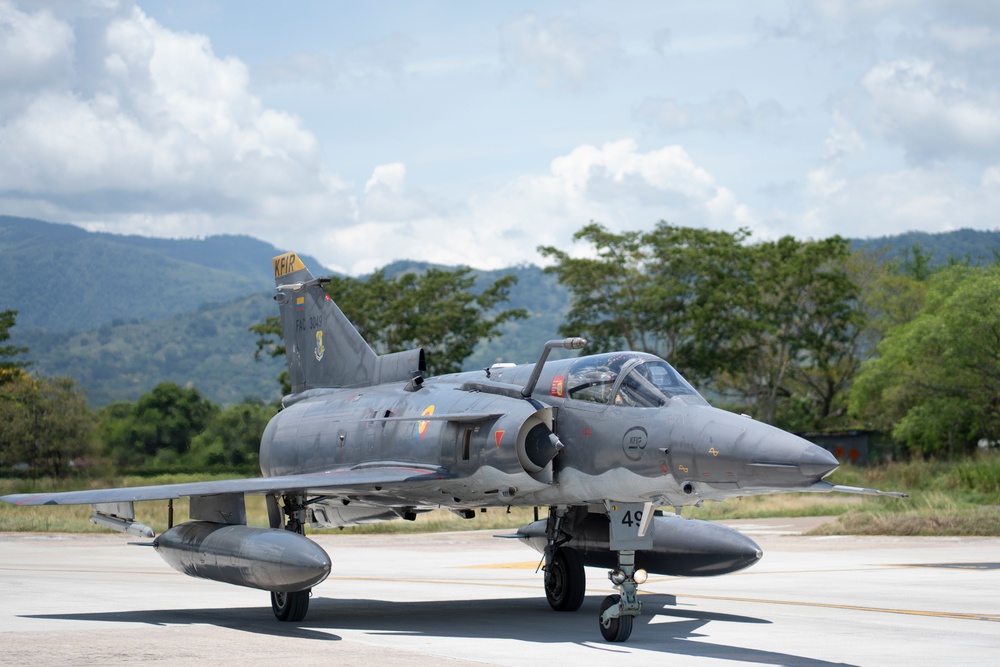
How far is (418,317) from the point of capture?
203 feet

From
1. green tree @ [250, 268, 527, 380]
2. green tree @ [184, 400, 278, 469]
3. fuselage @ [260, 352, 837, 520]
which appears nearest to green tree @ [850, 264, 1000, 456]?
green tree @ [250, 268, 527, 380]

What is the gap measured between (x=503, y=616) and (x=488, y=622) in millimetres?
680

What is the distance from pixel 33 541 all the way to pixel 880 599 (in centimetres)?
2281

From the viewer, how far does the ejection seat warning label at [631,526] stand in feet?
40.5

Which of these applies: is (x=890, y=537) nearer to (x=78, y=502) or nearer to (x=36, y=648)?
(x=78, y=502)

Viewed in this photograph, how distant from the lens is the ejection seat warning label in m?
12.4

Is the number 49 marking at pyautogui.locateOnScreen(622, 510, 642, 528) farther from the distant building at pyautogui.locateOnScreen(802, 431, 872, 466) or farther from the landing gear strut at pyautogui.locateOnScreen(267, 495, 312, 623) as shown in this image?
the distant building at pyautogui.locateOnScreen(802, 431, 872, 466)

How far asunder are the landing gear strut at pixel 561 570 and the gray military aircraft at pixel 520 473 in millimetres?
19

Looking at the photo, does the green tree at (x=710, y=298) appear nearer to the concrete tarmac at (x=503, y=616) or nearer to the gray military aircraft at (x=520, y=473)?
the concrete tarmac at (x=503, y=616)

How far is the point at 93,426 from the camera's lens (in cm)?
5391

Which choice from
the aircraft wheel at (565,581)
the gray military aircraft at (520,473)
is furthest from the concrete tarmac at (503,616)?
the gray military aircraft at (520,473)

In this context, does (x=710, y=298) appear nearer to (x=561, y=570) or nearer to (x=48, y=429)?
(x=48, y=429)

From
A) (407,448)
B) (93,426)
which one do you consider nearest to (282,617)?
(407,448)

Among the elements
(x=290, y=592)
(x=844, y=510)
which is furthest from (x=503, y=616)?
(x=844, y=510)
